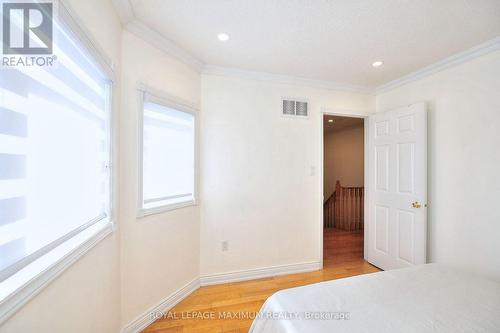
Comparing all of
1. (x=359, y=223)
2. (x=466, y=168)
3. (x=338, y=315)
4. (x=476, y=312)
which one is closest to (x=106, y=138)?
(x=338, y=315)

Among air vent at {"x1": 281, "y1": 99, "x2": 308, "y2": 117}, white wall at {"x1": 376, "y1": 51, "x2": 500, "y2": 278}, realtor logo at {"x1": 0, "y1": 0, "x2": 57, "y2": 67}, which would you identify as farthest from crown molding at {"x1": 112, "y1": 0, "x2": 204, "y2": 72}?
white wall at {"x1": 376, "y1": 51, "x2": 500, "y2": 278}

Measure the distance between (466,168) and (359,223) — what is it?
301 cm

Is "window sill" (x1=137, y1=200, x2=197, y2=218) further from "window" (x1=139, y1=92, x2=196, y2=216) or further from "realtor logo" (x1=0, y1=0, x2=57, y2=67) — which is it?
"realtor logo" (x1=0, y1=0, x2=57, y2=67)

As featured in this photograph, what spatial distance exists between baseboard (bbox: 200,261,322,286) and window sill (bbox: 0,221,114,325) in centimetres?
157

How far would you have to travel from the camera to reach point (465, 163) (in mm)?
2090

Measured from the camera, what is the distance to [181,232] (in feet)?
6.93

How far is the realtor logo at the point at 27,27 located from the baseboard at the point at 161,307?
6.14 ft

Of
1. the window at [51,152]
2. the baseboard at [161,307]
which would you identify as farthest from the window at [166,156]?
the baseboard at [161,307]

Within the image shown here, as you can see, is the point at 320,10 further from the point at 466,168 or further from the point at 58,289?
the point at 58,289

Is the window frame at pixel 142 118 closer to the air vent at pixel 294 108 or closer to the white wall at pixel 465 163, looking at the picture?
the air vent at pixel 294 108

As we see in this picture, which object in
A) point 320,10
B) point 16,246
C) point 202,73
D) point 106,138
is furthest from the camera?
point 202,73

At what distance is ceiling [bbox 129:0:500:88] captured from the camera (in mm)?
1501

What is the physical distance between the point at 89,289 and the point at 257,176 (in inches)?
71.6

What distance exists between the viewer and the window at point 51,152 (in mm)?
688
